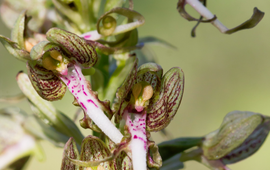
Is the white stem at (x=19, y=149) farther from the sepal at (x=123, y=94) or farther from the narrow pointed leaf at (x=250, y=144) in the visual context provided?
the narrow pointed leaf at (x=250, y=144)

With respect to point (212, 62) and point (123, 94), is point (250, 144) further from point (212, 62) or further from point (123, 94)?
point (212, 62)

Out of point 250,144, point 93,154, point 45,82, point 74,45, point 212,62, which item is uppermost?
point 74,45

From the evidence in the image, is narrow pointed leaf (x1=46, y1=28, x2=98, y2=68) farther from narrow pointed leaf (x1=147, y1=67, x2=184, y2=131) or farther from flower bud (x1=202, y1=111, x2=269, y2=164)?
flower bud (x1=202, y1=111, x2=269, y2=164)

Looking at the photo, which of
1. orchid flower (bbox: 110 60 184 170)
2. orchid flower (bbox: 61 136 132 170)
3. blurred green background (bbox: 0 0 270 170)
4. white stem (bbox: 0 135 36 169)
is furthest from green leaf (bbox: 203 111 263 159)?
blurred green background (bbox: 0 0 270 170)

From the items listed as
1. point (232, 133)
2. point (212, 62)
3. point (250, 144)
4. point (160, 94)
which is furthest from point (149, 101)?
point (212, 62)

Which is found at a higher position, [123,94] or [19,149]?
[123,94]

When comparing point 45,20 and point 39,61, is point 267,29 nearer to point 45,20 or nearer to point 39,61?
point 45,20
